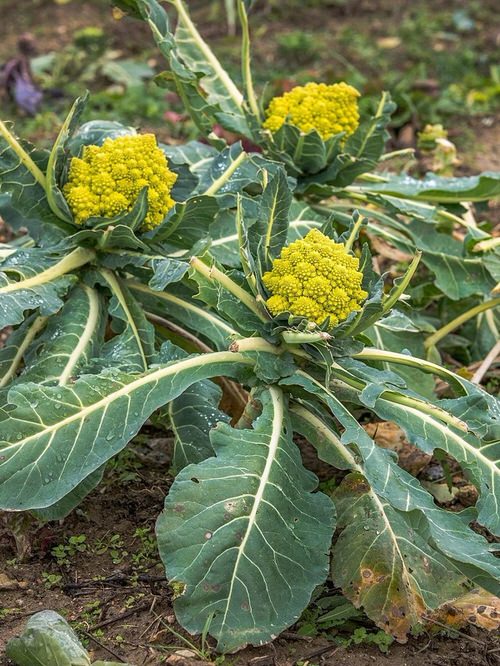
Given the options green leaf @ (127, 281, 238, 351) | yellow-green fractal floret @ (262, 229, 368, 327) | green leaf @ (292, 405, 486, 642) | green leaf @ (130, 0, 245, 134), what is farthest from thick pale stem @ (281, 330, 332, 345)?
green leaf @ (130, 0, 245, 134)

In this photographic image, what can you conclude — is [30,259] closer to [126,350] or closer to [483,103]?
[126,350]

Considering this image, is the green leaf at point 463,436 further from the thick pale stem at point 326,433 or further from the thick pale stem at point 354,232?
the thick pale stem at point 354,232

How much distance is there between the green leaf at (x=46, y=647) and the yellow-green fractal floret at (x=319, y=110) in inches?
96.2

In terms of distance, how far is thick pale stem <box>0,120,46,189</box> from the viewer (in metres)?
3.41

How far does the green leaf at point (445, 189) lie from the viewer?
4328 mm

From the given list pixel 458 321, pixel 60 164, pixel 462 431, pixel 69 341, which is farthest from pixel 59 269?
pixel 458 321

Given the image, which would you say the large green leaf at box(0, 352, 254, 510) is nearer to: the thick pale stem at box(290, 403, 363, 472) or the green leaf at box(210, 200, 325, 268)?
the thick pale stem at box(290, 403, 363, 472)

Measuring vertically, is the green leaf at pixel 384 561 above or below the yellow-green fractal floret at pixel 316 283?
below

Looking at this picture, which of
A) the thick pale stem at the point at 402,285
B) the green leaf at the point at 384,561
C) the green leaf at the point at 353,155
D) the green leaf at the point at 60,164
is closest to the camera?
the green leaf at the point at 384,561

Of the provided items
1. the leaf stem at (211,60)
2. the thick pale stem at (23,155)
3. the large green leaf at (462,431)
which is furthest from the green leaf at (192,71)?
the large green leaf at (462,431)

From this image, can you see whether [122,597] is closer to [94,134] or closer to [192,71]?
[94,134]

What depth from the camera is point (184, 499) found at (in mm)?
→ 2797

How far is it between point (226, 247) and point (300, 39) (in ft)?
14.0

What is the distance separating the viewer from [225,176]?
148 inches
